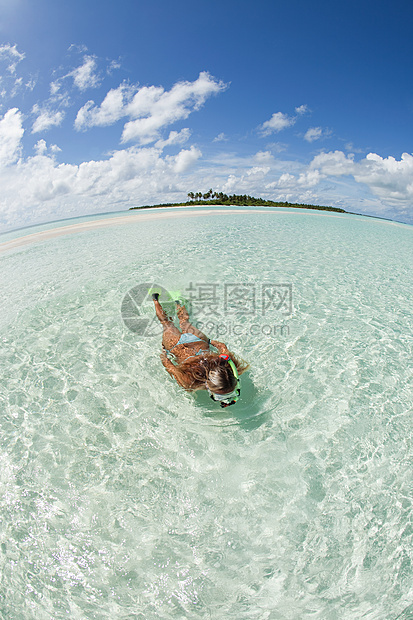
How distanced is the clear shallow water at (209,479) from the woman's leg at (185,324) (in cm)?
69

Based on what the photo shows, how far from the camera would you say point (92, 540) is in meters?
2.68

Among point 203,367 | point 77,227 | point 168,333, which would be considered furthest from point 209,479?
point 77,227

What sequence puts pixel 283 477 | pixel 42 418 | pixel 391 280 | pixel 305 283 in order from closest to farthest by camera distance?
pixel 283 477 < pixel 42 418 < pixel 305 283 < pixel 391 280

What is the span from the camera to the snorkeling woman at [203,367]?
3439 millimetres

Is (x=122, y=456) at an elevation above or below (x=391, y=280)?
below

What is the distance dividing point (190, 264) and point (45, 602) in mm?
9908

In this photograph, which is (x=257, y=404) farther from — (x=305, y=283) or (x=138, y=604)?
(x=305, y=283)

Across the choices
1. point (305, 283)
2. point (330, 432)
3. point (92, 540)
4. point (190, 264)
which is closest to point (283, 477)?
point (330, 432)

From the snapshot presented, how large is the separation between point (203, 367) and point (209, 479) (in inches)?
48.2

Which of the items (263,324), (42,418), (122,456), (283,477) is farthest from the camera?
(263,324)

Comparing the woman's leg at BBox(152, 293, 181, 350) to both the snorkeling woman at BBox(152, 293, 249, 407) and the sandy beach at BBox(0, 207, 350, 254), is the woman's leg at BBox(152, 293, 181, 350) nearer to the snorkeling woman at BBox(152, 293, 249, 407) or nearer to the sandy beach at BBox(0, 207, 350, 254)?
the snorkeling woman at BBox(152, 293, 249, 407)

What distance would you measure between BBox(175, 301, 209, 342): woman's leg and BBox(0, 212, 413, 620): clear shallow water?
0.69 metres

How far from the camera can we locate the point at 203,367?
3705mm

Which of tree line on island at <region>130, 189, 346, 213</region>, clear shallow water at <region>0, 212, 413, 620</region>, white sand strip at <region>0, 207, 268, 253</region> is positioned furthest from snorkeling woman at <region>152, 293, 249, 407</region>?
tree line on island at <region>130, 189, 346, 213</region>
